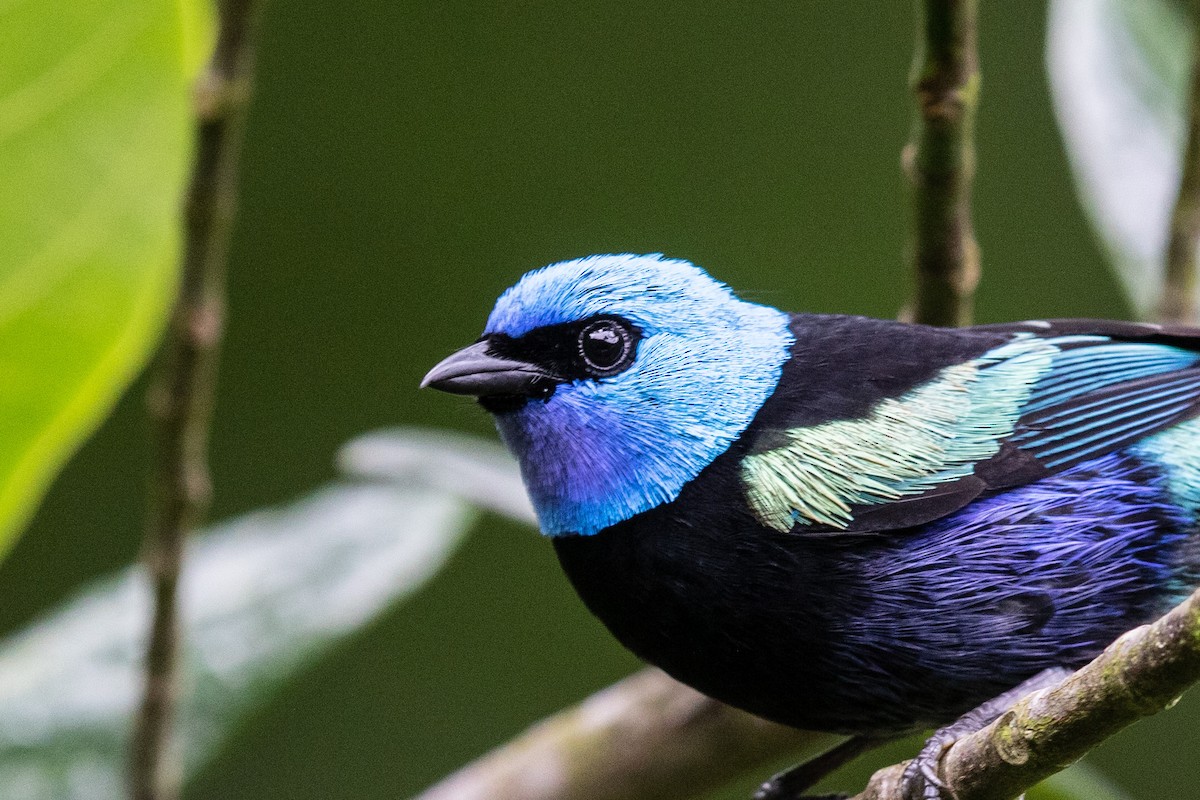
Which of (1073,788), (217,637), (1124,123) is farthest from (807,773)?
(1124,123)

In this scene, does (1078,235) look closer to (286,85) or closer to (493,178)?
(493,178)

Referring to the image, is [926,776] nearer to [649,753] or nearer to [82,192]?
[649,753]

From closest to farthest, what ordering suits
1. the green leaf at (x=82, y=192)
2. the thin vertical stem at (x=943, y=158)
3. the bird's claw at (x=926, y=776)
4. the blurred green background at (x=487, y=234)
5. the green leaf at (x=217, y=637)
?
the green leaf at (x=82, y=192), the bird's claw at (x=926, y=776), the thin vertical stem at (x=943, y=158), the green leaf at (x=217, y=637), the blurred green background at (x=487, y=234)

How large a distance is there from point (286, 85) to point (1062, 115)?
15.8 feet

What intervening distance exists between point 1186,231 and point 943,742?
1504 millimetres

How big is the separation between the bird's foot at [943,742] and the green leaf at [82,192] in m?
1.22

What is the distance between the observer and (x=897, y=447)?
256 centimetres

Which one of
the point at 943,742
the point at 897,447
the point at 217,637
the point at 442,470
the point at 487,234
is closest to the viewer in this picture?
the point at 943,742

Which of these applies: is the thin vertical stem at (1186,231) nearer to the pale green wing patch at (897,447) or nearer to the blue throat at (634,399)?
the pale green wing patch at (897,447)

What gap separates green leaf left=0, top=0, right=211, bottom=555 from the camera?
5.29 ft

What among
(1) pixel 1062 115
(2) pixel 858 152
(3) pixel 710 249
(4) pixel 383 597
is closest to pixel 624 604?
(4) pixel 383 597

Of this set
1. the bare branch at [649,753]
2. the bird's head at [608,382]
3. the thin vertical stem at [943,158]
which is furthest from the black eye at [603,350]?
the bare branch at [649,753]

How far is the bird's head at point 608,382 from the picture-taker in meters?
2.58

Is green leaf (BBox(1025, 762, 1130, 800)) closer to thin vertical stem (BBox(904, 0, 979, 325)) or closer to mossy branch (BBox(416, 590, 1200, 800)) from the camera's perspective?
mossy branch (BBox(416, 590, 1200, 800))
